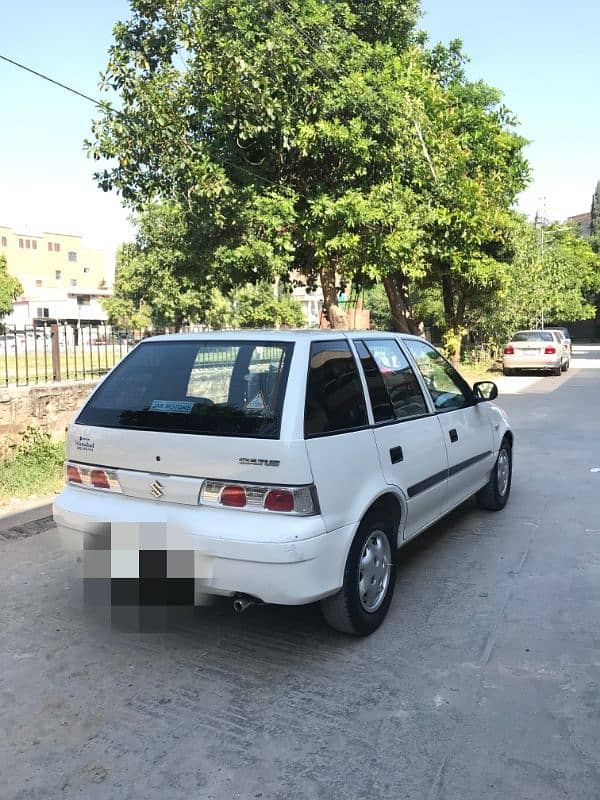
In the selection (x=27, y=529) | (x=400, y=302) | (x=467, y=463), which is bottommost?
(x=27, y=529)

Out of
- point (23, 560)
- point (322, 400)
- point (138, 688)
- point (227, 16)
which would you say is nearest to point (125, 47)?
point (227, 16)

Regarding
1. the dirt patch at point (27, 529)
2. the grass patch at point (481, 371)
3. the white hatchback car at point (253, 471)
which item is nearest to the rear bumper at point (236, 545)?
the white hatchback car at point (253, 471)

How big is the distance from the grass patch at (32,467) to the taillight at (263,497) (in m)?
4.27

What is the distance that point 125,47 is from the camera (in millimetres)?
12500

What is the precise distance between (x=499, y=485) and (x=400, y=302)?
1448 centimetres

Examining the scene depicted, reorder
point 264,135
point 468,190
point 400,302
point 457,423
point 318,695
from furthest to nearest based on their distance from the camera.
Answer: point 400,302
point 468,190
point 264,135
point 457,423
point 318,695

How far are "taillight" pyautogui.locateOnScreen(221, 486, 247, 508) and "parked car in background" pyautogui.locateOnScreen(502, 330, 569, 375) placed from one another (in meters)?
21.2

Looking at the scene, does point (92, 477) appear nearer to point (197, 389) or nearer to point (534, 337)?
point (197, 389)

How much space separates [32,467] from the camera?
24.9 feet

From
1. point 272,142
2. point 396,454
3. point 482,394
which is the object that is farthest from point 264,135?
point 396,454

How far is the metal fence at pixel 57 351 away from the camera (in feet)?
27.4

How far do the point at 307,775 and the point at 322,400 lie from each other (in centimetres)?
169

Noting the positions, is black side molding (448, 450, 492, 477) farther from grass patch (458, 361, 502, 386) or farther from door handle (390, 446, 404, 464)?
grass patch (458, 361, 502, 386)

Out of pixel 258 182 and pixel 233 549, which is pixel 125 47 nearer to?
pixel 258 182
